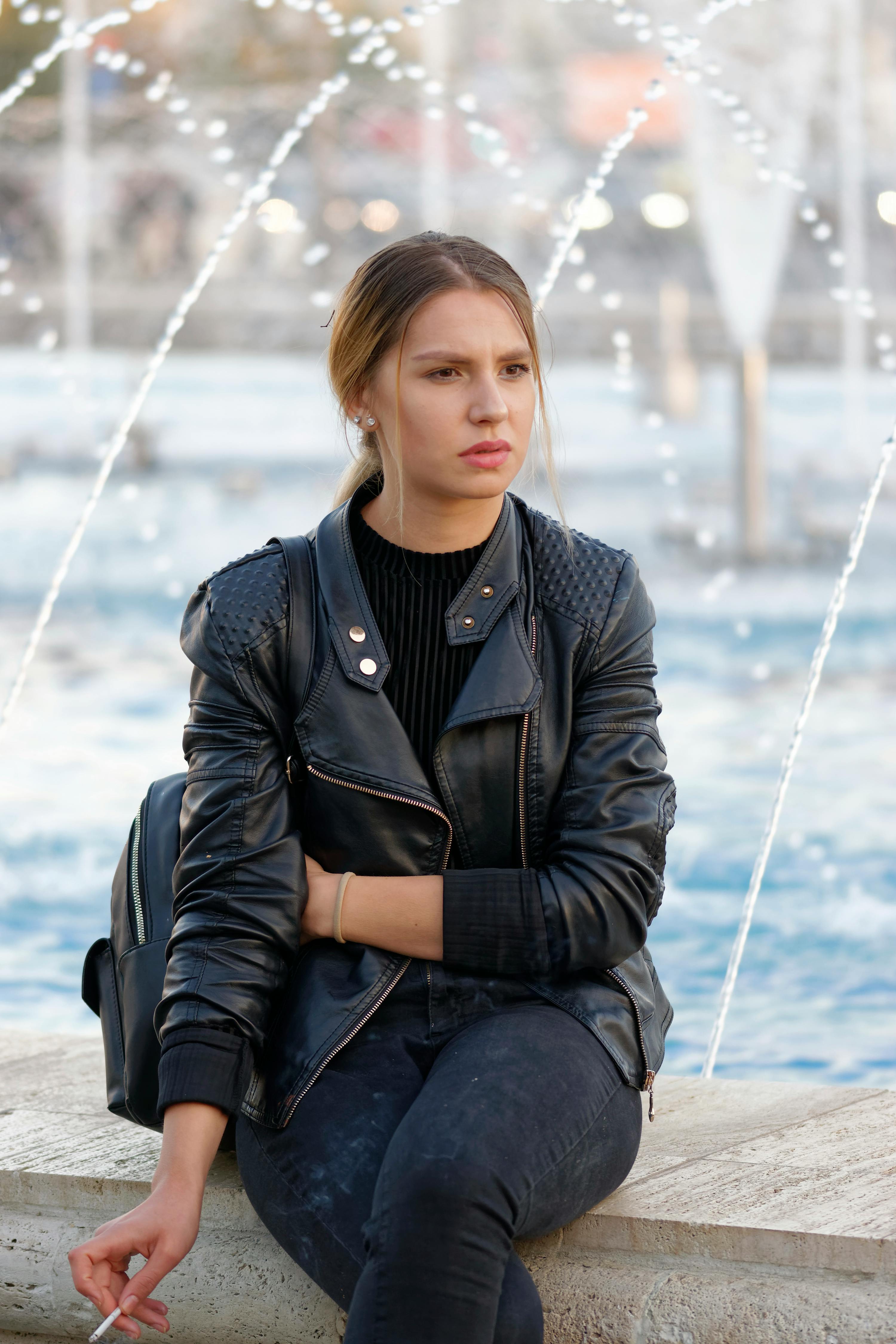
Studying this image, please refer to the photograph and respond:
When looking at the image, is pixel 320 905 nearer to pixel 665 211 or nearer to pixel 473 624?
pixel 473 624

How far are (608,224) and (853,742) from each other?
22809 mm

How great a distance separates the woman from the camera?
6.60ft


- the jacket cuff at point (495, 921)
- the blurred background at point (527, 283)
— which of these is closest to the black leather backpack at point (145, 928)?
the jacket cuff at point (495, 921)

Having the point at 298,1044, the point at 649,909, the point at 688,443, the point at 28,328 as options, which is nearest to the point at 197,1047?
the point at 298,1044

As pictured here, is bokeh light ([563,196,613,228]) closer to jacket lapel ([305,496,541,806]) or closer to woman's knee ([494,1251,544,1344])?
jacket lapel ([305,496,541,806])

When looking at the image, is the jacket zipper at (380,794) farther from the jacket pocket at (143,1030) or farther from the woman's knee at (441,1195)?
→ the woman's knee at (441,1195)

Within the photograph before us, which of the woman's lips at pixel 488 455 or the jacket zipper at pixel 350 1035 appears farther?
the woman's lips at pixel 488 455

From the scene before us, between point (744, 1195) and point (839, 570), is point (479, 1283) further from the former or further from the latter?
point (839, 570)

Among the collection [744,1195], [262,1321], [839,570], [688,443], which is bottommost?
[688,443]

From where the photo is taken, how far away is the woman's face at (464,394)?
2.16 meters

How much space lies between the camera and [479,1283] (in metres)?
1.76

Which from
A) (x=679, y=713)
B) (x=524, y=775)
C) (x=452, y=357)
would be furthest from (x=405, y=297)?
(x=679, y=713)

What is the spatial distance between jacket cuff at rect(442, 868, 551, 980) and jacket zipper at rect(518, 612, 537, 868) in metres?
0.07

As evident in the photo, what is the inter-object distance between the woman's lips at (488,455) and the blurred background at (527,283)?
19.5 ft
